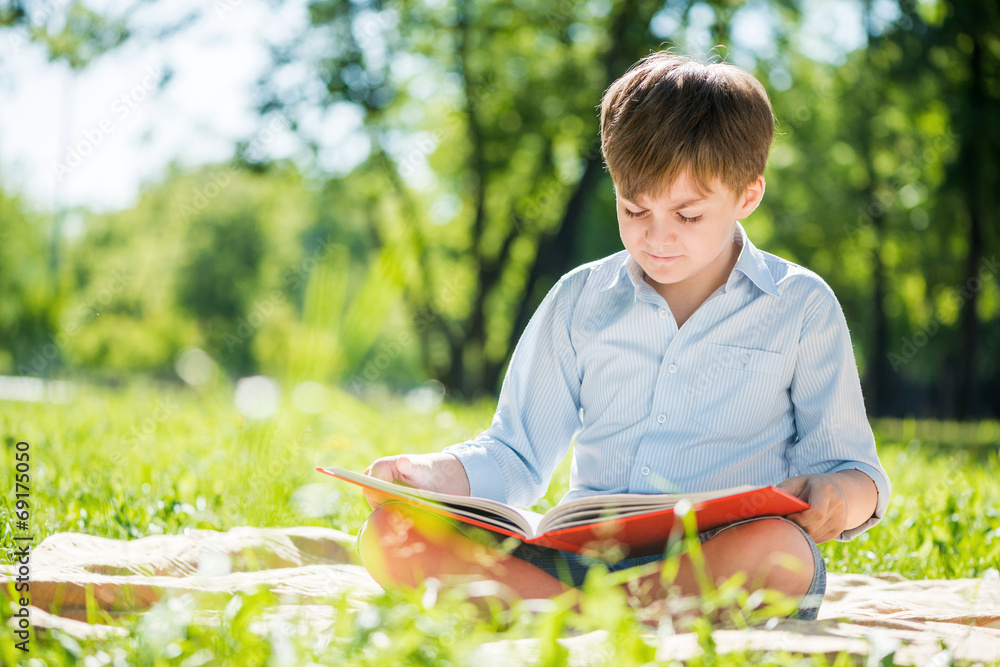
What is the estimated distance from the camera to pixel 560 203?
1395 centimetres

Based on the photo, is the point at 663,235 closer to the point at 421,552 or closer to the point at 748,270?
the point at 748,270

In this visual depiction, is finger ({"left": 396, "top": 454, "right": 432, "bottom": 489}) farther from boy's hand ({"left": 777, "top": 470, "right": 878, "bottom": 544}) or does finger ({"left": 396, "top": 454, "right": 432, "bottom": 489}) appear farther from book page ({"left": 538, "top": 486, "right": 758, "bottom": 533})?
boy's hand ({"left": 777, "top": 470, "right": 878, "bottom": 544})

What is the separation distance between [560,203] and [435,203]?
360cm

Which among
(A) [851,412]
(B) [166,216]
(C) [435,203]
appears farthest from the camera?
(B) [166,216]

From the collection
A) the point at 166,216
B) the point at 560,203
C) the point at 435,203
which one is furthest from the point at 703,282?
the point at 166,216

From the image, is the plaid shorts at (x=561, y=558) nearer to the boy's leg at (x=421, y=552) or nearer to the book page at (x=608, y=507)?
the boy's leg at (x=421, y=552)

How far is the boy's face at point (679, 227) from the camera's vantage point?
191 centimetres

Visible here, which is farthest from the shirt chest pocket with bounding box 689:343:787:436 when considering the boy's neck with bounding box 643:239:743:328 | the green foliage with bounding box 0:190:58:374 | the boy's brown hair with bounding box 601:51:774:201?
the green foliage with bounding box 0:190:58:374

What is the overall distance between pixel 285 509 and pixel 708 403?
1601 millimetres

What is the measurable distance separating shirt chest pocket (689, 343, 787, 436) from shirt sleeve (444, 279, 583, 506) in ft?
1.12

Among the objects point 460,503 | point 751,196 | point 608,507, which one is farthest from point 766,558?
point 751,196

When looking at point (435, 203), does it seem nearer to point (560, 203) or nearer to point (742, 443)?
point (560, 203)

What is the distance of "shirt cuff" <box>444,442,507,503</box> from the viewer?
2006 mm

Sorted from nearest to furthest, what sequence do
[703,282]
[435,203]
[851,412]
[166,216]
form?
[851,412]
[703,282]
[435,203]
[166,216]
